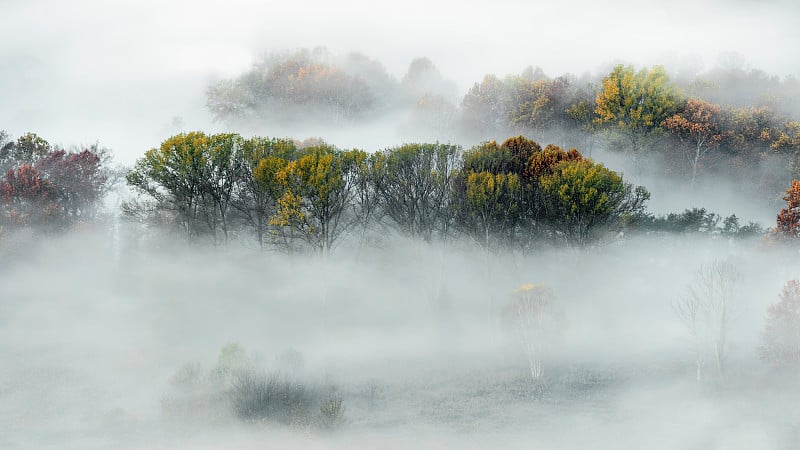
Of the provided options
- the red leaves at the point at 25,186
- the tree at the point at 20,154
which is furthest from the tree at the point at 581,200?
the tree at the point at 20,154

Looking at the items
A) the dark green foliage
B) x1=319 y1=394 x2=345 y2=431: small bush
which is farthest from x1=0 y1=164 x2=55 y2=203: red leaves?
the dark green foliage

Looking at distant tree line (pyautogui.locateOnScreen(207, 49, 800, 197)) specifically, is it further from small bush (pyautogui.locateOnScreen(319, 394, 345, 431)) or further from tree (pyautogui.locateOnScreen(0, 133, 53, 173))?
small bush (pyautogui.locateOnScreen(319, 394, 345, 431))

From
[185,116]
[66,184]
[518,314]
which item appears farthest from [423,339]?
[185,116]

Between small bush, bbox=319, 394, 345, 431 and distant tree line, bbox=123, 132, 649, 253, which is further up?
distant tree line, bbox=123, 132, 649, 253

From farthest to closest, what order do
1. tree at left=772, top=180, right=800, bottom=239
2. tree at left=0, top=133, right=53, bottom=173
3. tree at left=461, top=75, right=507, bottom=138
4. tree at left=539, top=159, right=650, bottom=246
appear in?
tree at left=461, top=75, right=507, bottom=138 < tree at left=0, top=133, right=53, bottom=173 < tree at left=539, top=159, right=650, bottom=246 < tree at left=772, top=180, right=800, bottom=239

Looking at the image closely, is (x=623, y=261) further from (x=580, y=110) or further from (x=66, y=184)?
(x=66, y=184)

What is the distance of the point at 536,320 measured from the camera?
49.4 m

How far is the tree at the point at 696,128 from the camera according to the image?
78.1 metres

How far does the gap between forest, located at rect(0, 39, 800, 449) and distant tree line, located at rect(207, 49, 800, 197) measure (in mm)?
401

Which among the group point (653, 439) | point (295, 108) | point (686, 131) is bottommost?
point (653, 439)

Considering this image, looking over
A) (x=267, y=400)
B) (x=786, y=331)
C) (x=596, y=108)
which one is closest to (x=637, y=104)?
(x=596, y=108)

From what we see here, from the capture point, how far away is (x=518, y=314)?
50000 mm

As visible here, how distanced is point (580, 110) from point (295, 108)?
138 feet

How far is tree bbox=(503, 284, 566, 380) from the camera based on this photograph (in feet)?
162
